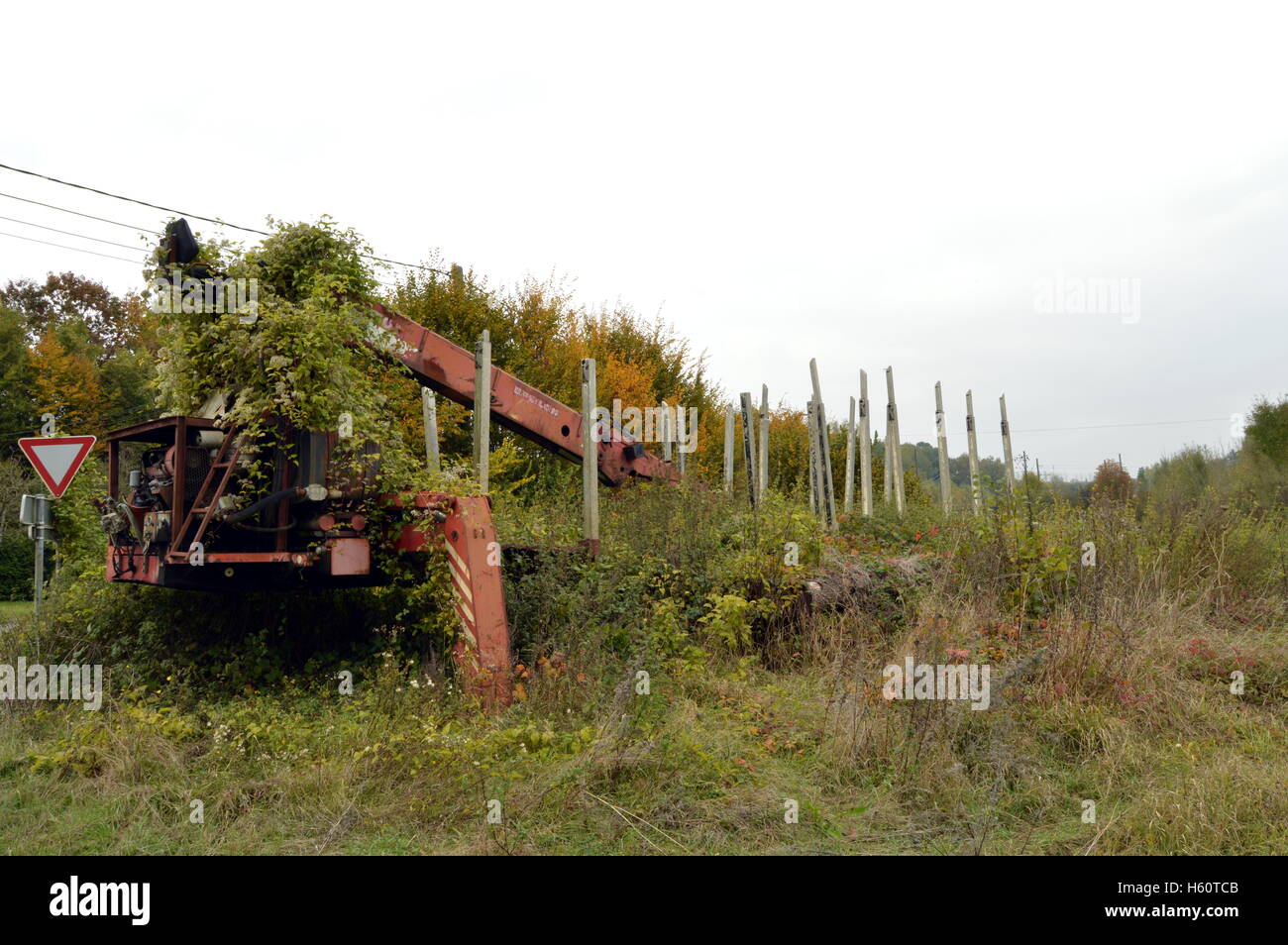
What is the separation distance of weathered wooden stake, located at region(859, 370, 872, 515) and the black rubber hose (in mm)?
9172

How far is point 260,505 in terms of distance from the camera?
269 inches

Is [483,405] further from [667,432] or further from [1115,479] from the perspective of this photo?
[1115,479]

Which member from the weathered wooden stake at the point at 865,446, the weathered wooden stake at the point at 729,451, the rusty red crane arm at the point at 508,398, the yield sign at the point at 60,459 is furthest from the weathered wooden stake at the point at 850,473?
the yield sign at the point at 60,459

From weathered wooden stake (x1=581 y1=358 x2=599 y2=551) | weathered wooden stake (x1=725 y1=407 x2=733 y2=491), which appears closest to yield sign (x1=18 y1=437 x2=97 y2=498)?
weathered wooden stake (x1=581 y1=358 x2=599 y2=551)

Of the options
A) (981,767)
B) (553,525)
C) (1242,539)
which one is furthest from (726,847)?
(1242,539)

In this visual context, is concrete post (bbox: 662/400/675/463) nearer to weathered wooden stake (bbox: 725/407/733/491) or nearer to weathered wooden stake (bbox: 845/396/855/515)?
weathered wooden stake (bbox: 725/407/733/491)

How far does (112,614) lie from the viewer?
8.93 m

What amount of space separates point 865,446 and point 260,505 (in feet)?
33.3

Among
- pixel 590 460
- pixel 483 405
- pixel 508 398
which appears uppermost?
pixel 508 398

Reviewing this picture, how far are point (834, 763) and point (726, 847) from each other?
4.33 ft

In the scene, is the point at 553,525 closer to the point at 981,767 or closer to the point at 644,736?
the point at 644,736

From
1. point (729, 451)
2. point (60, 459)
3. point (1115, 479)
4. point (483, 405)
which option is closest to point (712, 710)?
point (483, 405)
